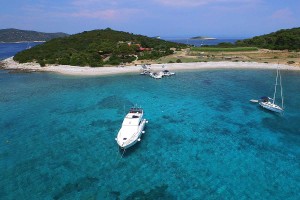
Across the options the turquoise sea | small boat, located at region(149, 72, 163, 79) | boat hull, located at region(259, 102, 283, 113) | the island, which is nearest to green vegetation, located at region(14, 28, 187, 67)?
the island

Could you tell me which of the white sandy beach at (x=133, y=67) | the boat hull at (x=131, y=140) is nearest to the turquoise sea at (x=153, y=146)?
the boat hull at (x=131, y=140)

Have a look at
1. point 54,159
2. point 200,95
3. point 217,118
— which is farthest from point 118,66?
point 54,159

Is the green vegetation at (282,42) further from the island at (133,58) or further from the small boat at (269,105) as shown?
the small boat at (269,105)

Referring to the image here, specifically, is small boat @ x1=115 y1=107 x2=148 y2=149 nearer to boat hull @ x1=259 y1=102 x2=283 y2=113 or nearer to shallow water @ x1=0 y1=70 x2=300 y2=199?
shallow water @ x1=0 y1=70 x2=300 y2=199

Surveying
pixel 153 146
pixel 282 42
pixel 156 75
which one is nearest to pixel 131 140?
pixel 153 146

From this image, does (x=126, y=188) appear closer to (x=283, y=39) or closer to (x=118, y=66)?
(x=118, y=66)

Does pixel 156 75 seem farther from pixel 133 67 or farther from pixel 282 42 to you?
pixel 282 42
